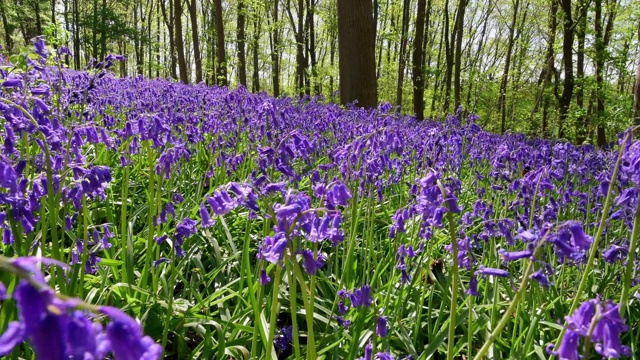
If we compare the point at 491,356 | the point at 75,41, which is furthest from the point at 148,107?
the point at 75,41

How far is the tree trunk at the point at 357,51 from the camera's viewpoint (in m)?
11.6

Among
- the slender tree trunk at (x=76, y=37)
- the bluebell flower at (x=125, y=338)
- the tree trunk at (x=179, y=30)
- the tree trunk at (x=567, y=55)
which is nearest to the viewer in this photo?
the bluebell flower at (x=125, y=338)

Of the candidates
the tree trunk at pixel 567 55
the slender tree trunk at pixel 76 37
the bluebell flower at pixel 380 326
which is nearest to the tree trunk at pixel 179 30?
the tree trunk at pixel 567 55

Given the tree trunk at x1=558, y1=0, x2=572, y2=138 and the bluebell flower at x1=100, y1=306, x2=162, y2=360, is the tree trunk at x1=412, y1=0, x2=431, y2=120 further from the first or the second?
the bluebell flower at x1=100, y1=306, x2=162, y2=360

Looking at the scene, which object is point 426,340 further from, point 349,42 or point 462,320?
point 349,42

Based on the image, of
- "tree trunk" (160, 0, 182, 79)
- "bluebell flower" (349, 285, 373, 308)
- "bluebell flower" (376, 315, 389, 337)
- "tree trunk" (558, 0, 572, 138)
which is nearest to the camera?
"bluebell flower" (376, 315, 389, 337)

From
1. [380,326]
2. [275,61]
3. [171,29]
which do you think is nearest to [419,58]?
[275,61]

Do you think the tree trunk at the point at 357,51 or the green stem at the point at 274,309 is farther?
the tree trunk at the point at 357,51

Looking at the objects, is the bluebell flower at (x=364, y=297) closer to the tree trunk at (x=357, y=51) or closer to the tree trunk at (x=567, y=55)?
the tree trunk at (x=357, y=51)

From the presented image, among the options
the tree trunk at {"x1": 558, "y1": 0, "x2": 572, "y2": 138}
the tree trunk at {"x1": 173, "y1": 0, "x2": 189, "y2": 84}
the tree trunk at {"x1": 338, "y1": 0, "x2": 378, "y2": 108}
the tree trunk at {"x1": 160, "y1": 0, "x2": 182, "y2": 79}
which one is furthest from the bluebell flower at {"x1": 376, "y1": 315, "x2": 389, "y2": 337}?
the tree trunk at {"x1": 160, "y1": 0, "x2": 182, "y2": 79}

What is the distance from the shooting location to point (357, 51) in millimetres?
11914

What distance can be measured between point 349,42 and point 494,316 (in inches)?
394

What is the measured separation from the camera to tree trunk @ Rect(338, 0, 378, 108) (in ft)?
38.0

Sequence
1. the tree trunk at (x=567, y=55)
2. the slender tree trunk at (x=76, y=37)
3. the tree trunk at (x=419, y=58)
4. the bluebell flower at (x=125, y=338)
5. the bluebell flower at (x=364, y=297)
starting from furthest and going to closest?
the slender tree trunk at (x=76, y=37) → the tree trunk at (x=419, y=58) → the tree trunk at (x=567, y=55) → the bluebell flower at (x=364, y=297) → the bluebell flower at (x=125, y=338)
